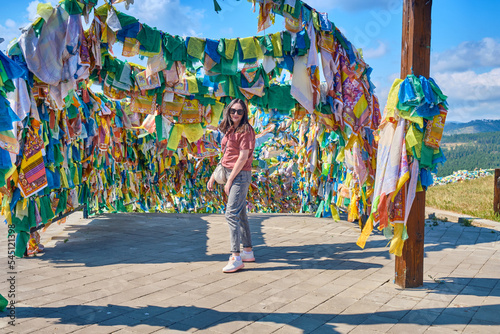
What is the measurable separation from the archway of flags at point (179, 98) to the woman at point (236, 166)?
839 millimetres

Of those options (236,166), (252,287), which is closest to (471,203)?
(236,166)

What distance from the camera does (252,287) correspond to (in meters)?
3.89

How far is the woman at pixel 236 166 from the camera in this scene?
→ 445 cm

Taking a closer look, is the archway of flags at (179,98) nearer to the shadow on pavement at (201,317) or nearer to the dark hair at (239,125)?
the dark hair at (239,125)

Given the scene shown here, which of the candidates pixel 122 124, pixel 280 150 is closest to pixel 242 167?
pixel 122 124

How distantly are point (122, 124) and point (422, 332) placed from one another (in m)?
6.90

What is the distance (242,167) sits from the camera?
4.46 m

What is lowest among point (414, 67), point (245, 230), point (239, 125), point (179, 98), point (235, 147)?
point (245, 230)

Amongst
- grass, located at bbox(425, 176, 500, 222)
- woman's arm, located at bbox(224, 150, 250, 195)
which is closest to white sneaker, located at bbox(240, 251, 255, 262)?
woman's arm, located at bbox(224, 150, 250, 195)

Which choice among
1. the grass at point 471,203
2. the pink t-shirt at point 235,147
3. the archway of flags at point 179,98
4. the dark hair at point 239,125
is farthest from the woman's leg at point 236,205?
the grass at point 471,203

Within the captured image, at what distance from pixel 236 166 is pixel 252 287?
1.27 m

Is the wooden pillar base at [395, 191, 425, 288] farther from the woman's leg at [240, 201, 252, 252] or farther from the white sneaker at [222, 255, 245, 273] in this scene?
the woman's leg at [240, 201, 252, 252]

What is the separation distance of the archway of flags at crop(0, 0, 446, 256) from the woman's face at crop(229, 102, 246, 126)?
766mm

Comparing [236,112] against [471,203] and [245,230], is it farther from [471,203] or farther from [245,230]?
[471,203]
